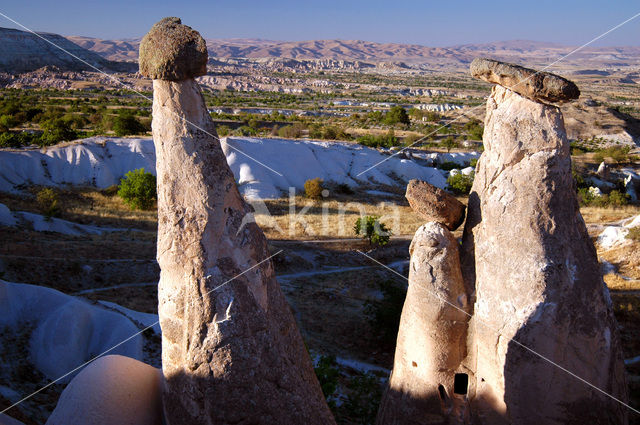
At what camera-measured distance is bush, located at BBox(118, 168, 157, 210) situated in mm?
21672

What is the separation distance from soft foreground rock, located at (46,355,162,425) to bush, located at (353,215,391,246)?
1477 centimetres

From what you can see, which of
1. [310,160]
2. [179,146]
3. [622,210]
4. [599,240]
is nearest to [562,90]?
[179,146]

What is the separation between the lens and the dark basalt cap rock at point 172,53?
364cm

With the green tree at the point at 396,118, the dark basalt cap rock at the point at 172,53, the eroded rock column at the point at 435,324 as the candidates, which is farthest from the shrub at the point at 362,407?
the green tree at the point at 396,118

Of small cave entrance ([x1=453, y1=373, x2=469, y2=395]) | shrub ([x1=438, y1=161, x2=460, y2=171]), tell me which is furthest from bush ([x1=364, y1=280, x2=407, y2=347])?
shrub ([x1=438, y1=161, x2=460, y2=171])

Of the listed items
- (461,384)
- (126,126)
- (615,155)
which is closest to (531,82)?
(461,384)

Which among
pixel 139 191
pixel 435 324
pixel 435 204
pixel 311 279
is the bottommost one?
pixel 311 279

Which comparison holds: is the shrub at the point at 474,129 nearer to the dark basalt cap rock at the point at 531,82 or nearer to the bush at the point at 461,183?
the bush at the point at 461,183

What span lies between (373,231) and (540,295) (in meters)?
14.6

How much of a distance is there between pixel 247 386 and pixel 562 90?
359cm

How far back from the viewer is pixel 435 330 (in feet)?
15.2

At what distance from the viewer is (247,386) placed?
379 cm

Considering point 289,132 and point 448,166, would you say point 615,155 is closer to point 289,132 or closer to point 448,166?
point 448,166

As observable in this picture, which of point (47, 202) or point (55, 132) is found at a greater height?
point (55, 132)
